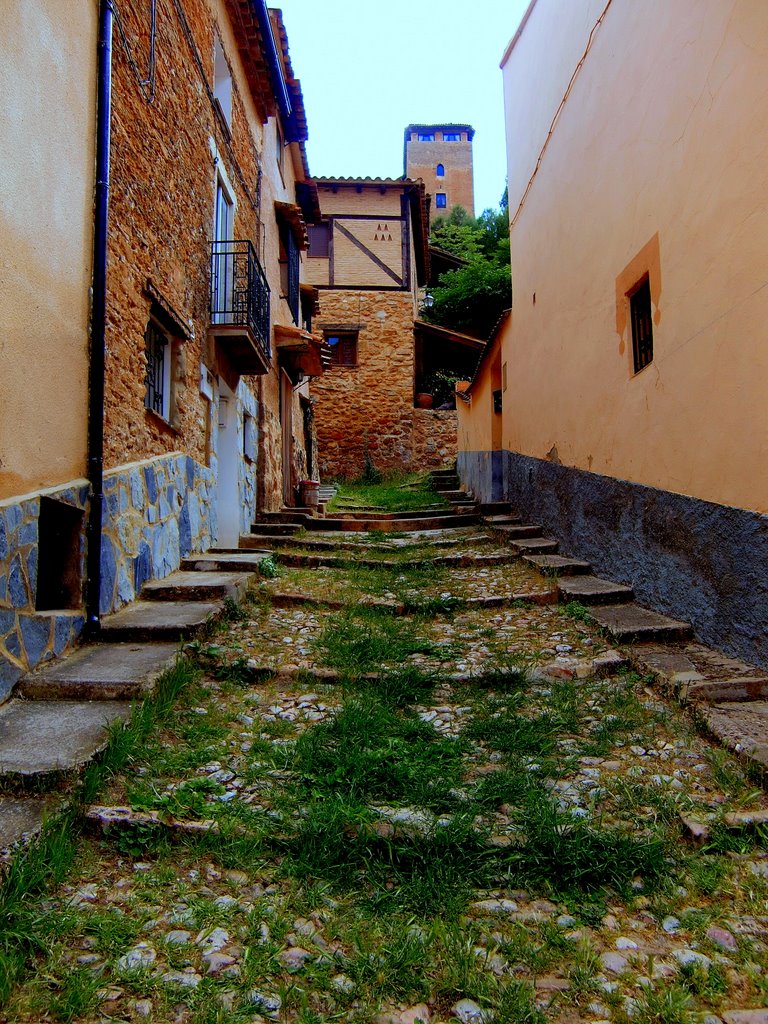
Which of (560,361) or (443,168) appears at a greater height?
(443,168)

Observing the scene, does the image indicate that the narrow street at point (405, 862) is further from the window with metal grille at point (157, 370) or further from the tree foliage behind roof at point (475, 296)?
the tree foliage behind roof at point (475, 296)

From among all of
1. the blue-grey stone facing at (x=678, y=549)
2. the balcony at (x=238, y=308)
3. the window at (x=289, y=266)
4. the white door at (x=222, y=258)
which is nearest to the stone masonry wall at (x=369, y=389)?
the window at (x=289, y=266)

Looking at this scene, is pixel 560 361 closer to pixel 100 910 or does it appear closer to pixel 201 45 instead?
pixel 201 45

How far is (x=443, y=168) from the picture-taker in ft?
185

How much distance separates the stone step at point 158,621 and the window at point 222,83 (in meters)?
6.22

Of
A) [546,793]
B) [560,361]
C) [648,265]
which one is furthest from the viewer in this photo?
[560,361]

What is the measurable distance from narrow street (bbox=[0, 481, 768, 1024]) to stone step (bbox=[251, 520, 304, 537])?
4.84 meters

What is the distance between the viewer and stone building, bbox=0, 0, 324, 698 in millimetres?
3570

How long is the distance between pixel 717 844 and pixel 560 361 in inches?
214

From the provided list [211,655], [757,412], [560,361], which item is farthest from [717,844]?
[560,361]

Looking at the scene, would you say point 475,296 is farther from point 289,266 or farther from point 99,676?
point 99,676

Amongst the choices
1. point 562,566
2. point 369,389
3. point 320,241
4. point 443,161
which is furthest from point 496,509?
point 443,161

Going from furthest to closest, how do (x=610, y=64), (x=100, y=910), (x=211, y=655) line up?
(x=610, y=64), (x=211, y=655), (x=100, y=910)

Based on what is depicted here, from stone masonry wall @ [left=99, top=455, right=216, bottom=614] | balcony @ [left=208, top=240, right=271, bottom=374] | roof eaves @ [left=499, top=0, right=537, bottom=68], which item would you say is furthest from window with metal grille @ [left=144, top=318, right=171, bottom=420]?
roof eaves @ [left=499, top=0, right=537, bottom=68]
